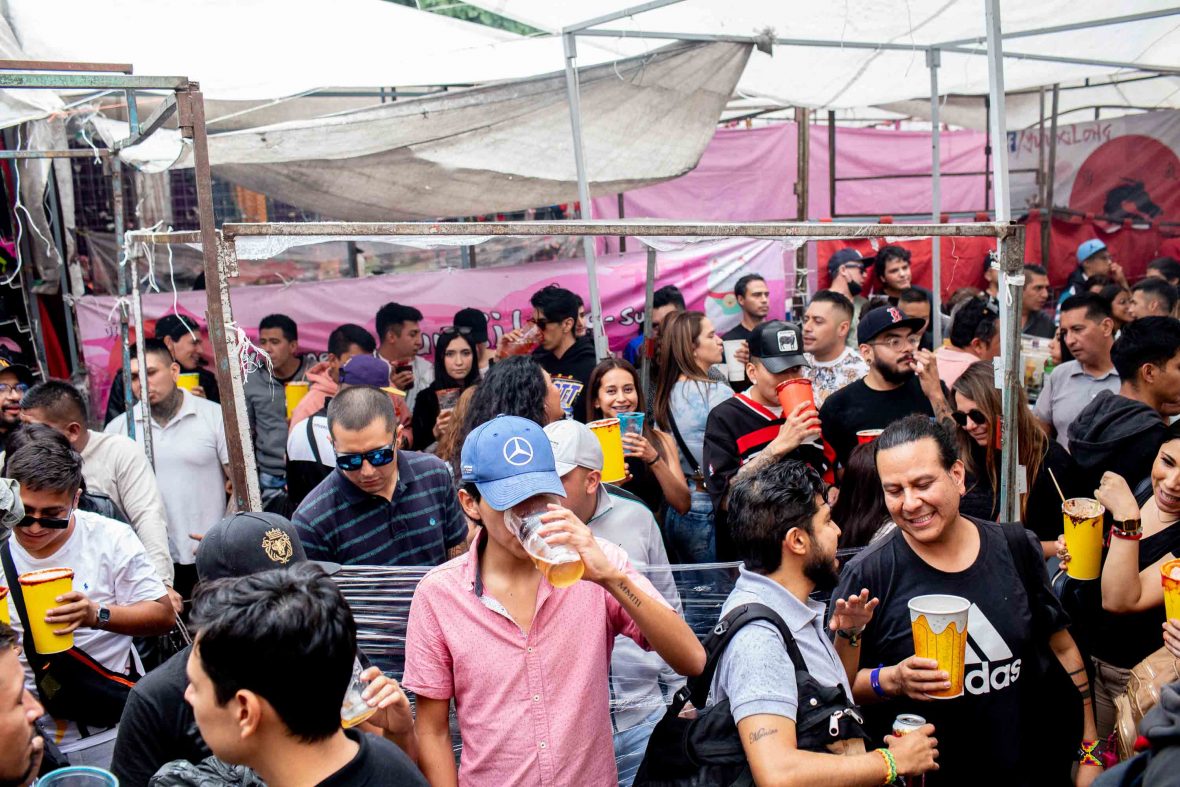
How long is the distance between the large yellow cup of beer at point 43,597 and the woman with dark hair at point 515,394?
63.3 inches

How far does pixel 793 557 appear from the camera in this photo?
104 inches

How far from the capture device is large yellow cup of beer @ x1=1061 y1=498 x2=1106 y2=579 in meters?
3.20

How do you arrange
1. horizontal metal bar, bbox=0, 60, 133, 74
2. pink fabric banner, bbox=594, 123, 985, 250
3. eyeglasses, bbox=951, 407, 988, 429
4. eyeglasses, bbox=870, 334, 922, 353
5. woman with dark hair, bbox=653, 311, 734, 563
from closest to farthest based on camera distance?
horizontal metal bar, bbox=0, 60, 133, 74, eyeglasses, bbox=951, 407, 988, 429, eyeglasses, bbox=870, 334, 922, 353, woman with dark hair, bbox=653, 311, 734, 563, pink fabric banner, bbox=594, 123, 985, 250

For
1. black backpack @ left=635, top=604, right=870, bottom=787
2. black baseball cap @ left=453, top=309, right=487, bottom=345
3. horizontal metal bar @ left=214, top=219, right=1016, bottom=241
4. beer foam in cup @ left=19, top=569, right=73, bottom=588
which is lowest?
black backpack @ left=635, top=604, right=870, bottom=787

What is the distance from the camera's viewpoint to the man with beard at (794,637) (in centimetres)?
227

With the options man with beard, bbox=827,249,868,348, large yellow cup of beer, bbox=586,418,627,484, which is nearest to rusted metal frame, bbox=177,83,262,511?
large yellow cup of beer, bbox=586,418,627,484

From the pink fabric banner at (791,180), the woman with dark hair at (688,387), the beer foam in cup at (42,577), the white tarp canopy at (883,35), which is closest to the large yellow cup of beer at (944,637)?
the woman with dark hair at (688,387)

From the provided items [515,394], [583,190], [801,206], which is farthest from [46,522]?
[801,206]

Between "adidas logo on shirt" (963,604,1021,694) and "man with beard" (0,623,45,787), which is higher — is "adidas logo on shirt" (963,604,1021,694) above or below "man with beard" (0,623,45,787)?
below

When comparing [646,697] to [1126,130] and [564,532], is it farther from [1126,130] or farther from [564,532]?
[1126,130]

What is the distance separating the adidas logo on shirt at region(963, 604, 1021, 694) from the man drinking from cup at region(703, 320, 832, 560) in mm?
1438

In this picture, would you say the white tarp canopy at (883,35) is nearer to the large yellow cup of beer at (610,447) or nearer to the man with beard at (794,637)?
the large yellow cup of beer at (610,447)

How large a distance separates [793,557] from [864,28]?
5956 millimetres

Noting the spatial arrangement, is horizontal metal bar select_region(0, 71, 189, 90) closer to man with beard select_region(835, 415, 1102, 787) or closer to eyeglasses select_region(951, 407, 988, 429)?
man with beard select_region(835, 415, 1102, 787)
